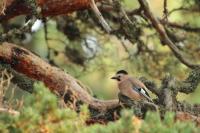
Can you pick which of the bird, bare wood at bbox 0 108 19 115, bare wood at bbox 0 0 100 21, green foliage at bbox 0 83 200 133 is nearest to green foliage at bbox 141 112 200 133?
green foliage at bbox 0 83 200 133

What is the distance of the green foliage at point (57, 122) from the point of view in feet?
A: 10.8

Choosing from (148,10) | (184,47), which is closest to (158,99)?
(148,10)

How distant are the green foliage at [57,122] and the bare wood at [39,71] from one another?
1.94m

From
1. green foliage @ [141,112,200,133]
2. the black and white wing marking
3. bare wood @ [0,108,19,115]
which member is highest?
the black and white wing marking

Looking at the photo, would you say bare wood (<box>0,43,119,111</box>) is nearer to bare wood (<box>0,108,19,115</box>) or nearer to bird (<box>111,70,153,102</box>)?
bird (<box>111,70,153,102</box>)

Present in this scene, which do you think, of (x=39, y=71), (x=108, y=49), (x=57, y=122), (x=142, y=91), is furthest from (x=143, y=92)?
(x=108, y=49)

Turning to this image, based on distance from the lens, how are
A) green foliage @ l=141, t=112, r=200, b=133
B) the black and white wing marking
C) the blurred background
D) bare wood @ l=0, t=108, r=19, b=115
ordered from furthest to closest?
the blurred background, the black and white wing marking, bare wood @ l=0, t=108, r=19, b=115, green foliage @ l=141, t=112, r=200, b=133

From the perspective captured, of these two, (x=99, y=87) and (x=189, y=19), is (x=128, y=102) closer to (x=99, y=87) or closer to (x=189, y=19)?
(x=189, y=19)

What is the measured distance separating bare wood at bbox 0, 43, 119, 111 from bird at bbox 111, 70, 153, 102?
0.28m

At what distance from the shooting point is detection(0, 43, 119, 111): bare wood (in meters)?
5.47

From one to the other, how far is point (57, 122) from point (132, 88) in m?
2.15

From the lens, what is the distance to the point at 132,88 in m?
5.57

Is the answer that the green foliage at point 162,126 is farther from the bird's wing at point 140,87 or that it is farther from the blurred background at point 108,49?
the blurred background at point 108,49

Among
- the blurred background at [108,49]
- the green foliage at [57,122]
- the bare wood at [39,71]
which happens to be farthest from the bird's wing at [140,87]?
the green foliage at [57,122]
